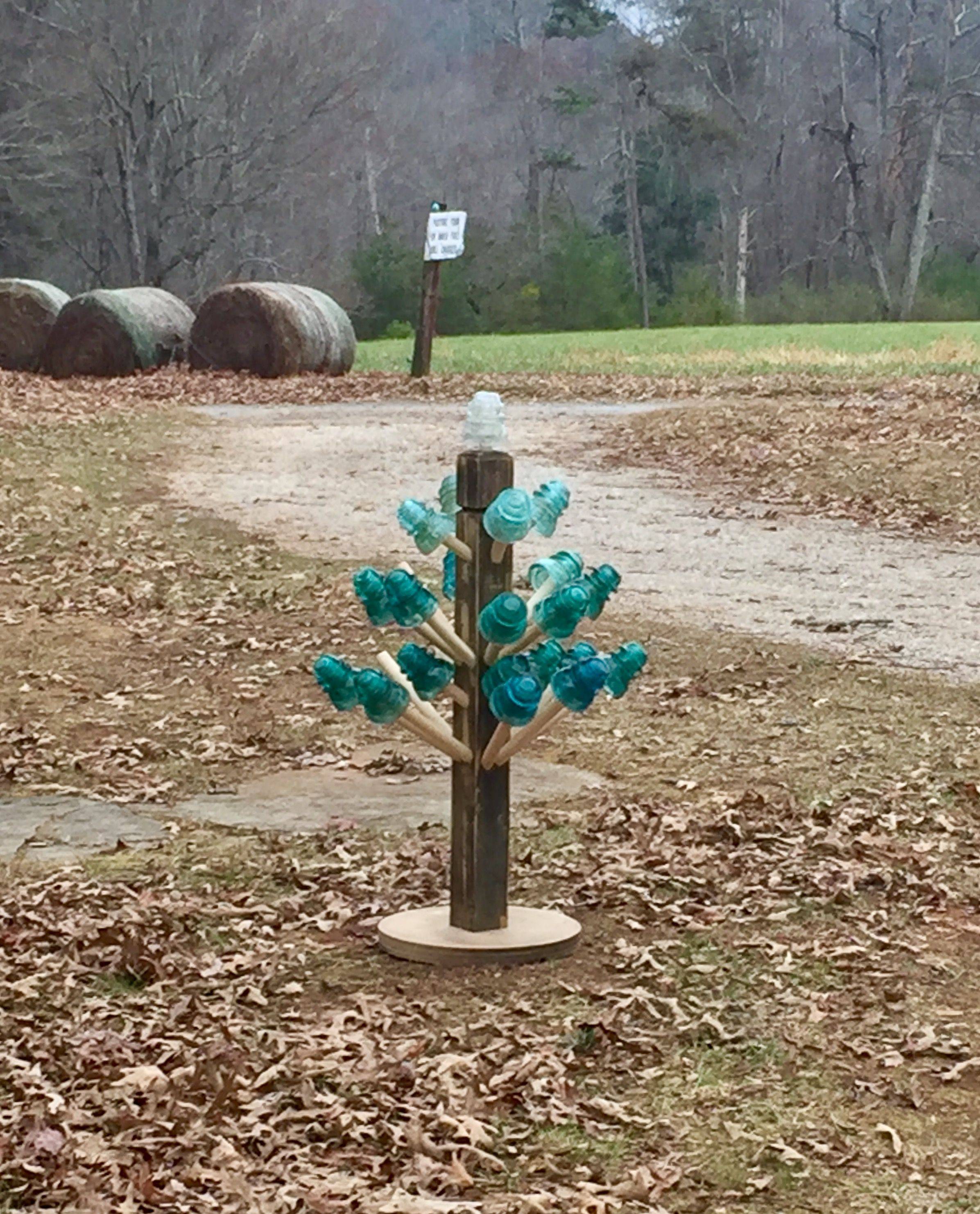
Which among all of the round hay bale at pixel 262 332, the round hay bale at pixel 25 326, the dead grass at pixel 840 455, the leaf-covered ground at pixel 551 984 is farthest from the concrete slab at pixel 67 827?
the round hay bale at pixel 25 326

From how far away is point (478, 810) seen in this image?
13.4 ft

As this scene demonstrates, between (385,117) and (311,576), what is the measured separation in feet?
164

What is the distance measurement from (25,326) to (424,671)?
2185 centimetres

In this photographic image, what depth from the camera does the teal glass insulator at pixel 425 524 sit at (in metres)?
3.99

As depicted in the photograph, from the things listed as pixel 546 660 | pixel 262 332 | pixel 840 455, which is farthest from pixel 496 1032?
pixel 262 332

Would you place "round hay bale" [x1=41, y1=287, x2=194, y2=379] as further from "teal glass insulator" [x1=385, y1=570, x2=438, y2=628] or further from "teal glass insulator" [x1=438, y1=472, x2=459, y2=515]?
"teal glass insulator" [x1=385, y1=570, x2=438, y2=628]

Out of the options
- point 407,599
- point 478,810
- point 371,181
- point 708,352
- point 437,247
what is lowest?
point 478,810

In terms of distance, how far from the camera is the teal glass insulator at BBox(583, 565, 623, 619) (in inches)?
158

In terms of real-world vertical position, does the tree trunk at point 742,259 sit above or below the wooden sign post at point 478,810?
above

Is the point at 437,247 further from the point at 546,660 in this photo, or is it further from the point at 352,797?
the point at 546,660

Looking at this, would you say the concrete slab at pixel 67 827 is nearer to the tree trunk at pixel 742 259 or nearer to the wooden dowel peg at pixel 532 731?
the wooden dowel peg at pixel 532 731

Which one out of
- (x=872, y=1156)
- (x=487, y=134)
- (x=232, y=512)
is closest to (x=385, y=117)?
(x=487, y=134)

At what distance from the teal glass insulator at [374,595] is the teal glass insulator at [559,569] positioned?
35 cm

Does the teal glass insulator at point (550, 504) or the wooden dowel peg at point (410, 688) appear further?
the teal glass insulator at point (550, 504)
